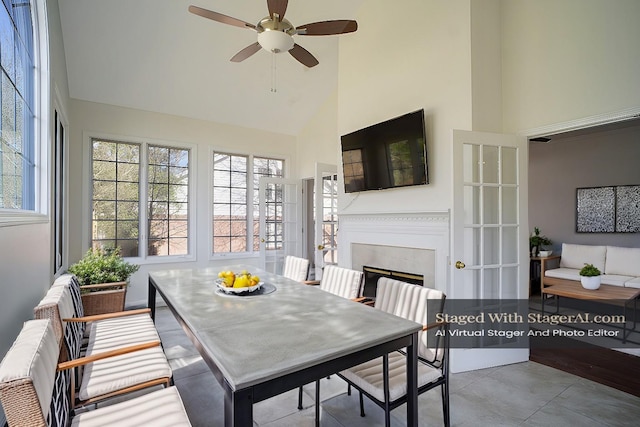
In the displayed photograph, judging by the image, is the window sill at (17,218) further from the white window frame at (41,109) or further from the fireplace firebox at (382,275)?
the fireplace firebox at (382,275)

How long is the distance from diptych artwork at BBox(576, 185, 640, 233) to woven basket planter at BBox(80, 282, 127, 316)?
6977 mm

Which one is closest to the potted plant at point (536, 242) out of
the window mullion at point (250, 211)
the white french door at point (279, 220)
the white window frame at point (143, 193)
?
the white french door at point (279, 220)

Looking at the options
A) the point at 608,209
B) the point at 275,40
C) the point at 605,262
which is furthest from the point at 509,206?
the point at 608,209

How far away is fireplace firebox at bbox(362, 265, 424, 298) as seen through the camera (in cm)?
333

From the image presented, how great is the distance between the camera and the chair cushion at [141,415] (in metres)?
1.29

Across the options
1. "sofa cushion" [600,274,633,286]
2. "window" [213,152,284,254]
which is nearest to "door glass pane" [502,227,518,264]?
"sofa cushion" [600,274,633,286]

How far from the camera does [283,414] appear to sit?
2162mm

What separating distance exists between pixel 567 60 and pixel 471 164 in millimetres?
1107

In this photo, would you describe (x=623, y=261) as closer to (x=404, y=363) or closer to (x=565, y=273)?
(x=565, y=273)

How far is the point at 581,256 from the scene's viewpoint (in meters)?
5.25

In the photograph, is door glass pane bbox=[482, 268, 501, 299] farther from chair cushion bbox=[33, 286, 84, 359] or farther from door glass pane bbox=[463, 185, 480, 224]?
chair cushion bbox=[33, 286, 84, 359]

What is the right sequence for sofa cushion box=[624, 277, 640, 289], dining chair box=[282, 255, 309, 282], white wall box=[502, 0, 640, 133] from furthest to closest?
sofa cushion box=[624, 277, 640, 289], dining chair box=[282, 255, 309, 282], white wall box=[502, 0, 640, 133]

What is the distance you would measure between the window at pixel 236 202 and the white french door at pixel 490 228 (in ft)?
12.0

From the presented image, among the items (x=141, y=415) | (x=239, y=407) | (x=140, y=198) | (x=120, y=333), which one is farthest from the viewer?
(x=140, y=198)
